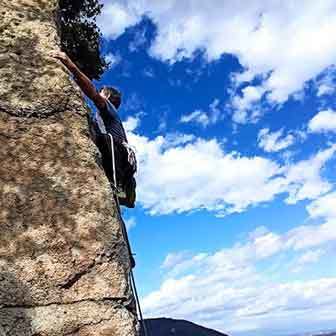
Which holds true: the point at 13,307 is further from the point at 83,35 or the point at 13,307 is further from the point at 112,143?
the point at 83,35

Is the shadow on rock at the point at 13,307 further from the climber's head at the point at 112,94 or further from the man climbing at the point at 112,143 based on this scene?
the climber's head at the point at 112,94

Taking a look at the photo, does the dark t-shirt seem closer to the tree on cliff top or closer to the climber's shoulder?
the climber's shoulder

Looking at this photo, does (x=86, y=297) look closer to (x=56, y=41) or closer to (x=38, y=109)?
(x=38, y=109)

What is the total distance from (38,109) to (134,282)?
7.30ft

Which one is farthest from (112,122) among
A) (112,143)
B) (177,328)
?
(177,328)

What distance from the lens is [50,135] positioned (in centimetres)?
543

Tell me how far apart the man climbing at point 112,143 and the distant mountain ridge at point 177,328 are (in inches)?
1308

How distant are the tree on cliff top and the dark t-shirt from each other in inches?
376

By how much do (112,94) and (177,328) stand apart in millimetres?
38048

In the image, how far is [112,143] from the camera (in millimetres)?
7266

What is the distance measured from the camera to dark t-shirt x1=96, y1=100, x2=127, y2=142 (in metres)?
7.67

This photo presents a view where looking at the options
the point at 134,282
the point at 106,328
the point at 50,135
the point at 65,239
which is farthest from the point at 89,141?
the point at 106,328

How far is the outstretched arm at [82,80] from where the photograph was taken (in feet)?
20.5

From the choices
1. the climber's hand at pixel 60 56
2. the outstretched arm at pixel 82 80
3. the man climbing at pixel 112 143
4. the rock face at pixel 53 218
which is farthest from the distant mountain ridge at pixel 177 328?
the rock face at pixel 53 218
